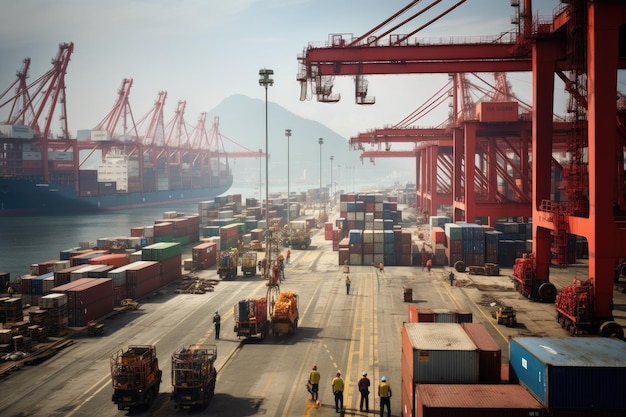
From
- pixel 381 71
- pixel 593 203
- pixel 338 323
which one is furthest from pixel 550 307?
pixel 381 71

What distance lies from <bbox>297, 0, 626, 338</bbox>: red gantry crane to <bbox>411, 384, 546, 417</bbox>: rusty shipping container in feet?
56.5

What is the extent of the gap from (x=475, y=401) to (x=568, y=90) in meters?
28.0

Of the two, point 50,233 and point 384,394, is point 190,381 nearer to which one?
point 384,394

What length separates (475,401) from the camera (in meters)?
16.2

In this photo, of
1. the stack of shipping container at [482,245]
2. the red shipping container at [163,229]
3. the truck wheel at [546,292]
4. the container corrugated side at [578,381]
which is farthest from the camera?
the red shipping container at [163,229]

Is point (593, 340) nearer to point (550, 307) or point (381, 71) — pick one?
point (550, 307)

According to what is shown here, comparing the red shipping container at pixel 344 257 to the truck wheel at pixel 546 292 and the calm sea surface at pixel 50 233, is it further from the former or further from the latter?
the calm sea surface at pixel 50 233

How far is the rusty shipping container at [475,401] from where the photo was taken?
51.5 ft

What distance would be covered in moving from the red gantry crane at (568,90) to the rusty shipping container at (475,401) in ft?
56.5

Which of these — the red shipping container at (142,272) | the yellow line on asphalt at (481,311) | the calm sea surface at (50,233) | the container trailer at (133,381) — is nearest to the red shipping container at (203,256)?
Result: the red shipping container at (142,272)

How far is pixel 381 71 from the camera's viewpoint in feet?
143

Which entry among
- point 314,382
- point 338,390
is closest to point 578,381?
point 338,390

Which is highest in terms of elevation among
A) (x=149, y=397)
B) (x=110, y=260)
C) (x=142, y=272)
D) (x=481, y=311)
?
(x=110, y=260)

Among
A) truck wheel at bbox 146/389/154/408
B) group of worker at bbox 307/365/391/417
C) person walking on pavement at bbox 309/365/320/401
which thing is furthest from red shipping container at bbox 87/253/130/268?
group of worker at bbox 307/365/391/417
